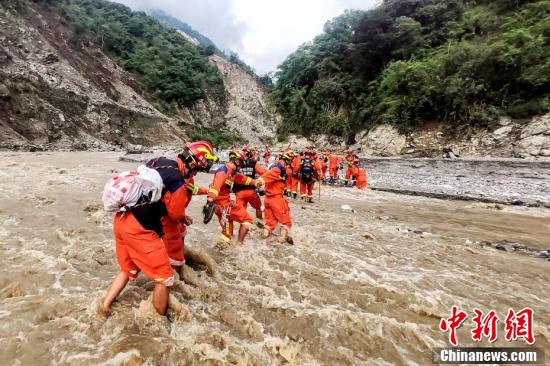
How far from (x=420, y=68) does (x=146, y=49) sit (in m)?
46.3

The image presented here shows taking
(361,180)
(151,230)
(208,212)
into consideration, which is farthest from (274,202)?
(361,180)

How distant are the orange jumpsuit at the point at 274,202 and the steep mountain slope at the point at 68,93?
2593 cm

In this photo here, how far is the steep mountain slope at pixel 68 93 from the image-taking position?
28.4 meters

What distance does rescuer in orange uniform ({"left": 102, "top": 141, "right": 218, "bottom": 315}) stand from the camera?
3.25 m

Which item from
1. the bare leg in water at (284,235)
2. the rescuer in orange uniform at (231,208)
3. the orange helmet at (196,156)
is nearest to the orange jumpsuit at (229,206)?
the rescuer in orange uniform at (231,208)

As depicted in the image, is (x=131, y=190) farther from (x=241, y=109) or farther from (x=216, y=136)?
(x=241, y=109)

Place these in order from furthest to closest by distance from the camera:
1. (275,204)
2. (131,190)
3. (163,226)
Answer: (275,204)
(163,226)
(131,190)

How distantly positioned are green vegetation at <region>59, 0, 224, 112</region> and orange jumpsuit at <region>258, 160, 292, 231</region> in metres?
47.1

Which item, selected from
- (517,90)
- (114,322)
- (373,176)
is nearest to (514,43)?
(517,90)

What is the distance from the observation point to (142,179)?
329 cm

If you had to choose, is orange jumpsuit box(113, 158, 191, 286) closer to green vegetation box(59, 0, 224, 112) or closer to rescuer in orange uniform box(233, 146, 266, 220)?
rescuer in orange uniform box(233, 146, 266, 220)

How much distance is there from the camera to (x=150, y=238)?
329 cm

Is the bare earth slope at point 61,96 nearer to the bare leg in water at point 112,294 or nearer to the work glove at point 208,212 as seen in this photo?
the work glove at point 208,212

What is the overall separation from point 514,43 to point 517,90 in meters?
2.74
